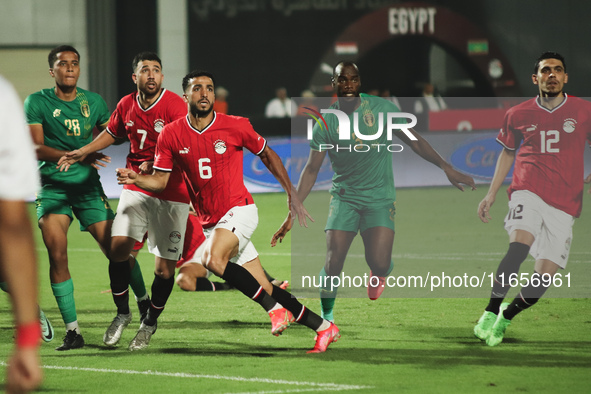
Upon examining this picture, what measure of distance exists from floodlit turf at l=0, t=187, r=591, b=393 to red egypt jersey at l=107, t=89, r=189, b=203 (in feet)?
3.66

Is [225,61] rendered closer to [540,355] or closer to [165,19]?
[165,19]

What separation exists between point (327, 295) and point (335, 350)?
536mm

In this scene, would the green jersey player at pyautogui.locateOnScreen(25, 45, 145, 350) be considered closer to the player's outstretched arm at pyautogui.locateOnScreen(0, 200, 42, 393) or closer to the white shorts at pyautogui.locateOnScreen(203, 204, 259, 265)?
the white shorts at pyautogui.locateOnScreen(203, 204, 259, 265)

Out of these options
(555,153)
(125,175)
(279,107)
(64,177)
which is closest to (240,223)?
(125,175)

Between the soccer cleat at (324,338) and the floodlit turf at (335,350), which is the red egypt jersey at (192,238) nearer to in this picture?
the floodlit turf at (335,350)

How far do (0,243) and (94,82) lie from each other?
74.0 feet

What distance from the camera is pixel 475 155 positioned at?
17172 mm

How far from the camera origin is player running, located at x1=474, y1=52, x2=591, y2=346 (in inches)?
267

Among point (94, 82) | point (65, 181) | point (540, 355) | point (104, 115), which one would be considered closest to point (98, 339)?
point (65, 181)

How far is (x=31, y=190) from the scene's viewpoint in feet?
8.22

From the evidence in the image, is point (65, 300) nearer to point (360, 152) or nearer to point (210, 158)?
point (210, 158)

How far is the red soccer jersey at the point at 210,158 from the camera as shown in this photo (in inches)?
254

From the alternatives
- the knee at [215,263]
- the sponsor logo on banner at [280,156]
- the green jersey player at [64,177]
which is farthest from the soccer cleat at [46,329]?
the sponsor logo on banner at [280,156]

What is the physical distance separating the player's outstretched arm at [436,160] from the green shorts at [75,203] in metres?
2.28
